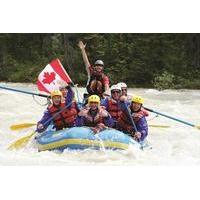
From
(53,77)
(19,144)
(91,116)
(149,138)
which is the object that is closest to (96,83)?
(53,77)

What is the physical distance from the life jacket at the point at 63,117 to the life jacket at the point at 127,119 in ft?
1.28

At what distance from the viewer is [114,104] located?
5.47m

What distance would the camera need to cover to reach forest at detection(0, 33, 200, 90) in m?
9.18

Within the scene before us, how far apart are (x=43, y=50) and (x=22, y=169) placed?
614cm

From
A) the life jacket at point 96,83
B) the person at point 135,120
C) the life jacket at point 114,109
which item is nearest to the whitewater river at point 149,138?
the person at point 135,120

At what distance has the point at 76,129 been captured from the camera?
500cm

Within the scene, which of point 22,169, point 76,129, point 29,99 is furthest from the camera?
point 29,99

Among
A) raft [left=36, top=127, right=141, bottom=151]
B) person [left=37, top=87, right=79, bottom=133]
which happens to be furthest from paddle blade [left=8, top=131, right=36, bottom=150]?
raft [left=36, top=127, right=141, bottom=151]

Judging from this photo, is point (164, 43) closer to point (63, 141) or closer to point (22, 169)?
point (63, 141)

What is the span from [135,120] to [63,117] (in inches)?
23.2

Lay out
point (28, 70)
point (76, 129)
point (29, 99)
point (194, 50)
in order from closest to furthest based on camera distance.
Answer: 1. point (76, 129)
2. point (29, 99)
3. point (194, 50)
4. point (28, 70)

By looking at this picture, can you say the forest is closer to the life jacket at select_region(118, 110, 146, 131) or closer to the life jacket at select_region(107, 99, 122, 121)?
the life jacket at select_region(107, 99, 122, 121)
